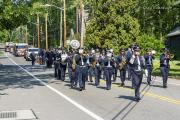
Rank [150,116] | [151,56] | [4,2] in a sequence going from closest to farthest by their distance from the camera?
[150,116]
[151,56]
[4,2]

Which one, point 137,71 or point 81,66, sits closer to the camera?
point 137,71

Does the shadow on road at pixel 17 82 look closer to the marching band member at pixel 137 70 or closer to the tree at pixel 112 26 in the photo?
the marching band member at pixel 137 70

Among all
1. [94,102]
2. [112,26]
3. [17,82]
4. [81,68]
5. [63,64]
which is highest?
[112,26]

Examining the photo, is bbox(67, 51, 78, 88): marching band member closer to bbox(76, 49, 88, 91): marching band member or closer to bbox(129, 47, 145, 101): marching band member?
bbox(76, 49, 88, 91): marching band member

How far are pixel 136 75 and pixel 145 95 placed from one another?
189 cm

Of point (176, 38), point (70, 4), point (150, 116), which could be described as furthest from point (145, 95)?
point (70, 4)

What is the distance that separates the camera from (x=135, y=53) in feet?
53.9

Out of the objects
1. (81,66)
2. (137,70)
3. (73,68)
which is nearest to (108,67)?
(81,66)

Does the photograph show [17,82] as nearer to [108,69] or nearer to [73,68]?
[73,68]

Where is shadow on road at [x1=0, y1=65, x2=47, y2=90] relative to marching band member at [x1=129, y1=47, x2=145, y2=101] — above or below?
below

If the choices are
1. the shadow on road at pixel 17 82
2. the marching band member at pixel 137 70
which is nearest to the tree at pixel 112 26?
the shadow on road at pixel 17 82

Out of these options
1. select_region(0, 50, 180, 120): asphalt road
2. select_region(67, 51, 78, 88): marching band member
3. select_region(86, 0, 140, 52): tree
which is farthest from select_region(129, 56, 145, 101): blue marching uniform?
select_region(86, 0, 140, 52): tree

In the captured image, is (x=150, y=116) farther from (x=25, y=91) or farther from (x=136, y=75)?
(x=25, y=91)

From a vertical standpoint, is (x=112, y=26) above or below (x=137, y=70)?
above
